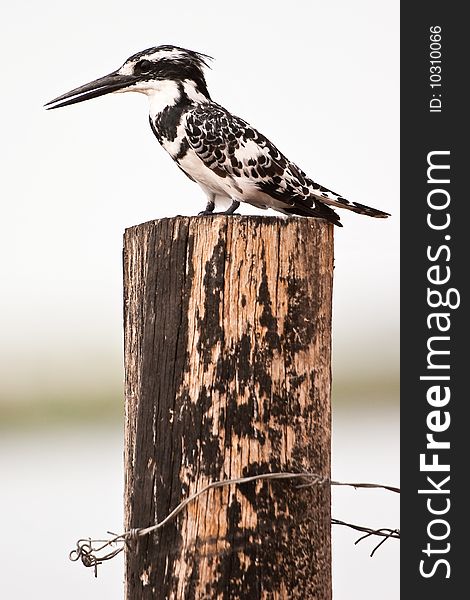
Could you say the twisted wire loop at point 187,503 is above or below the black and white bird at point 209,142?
below

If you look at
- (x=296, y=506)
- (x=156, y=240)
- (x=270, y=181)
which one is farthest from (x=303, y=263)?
(x=270, y=181)

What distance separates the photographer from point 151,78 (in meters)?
3.16

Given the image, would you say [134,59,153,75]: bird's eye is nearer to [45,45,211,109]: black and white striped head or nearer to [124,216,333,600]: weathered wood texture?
[45,45,211,109]: black and white striped head

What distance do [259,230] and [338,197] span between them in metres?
0.94

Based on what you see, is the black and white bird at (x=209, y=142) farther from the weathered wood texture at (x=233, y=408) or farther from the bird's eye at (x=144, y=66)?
the weathered wood texture at (x=233, y=408)

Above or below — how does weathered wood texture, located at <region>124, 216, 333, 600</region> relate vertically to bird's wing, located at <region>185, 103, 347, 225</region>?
below

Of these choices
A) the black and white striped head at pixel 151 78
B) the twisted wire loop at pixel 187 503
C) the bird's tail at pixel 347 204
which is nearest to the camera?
the twisted wire loop at pixel 187 503

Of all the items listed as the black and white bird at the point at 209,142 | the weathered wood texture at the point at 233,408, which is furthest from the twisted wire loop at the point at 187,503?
the black and white bird at the point at 209,142

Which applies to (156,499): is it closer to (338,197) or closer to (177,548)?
(177,548)

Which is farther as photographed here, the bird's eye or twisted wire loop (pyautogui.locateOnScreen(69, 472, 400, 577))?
the bird's eye

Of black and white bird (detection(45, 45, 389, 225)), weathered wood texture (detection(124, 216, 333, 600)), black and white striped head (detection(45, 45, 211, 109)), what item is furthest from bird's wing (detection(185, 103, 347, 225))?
weathered wood texture (detection(124, 216, 333, 600))

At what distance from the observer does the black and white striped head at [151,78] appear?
10.4ft

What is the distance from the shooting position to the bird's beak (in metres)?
3.16

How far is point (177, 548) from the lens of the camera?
2057 millimetres
